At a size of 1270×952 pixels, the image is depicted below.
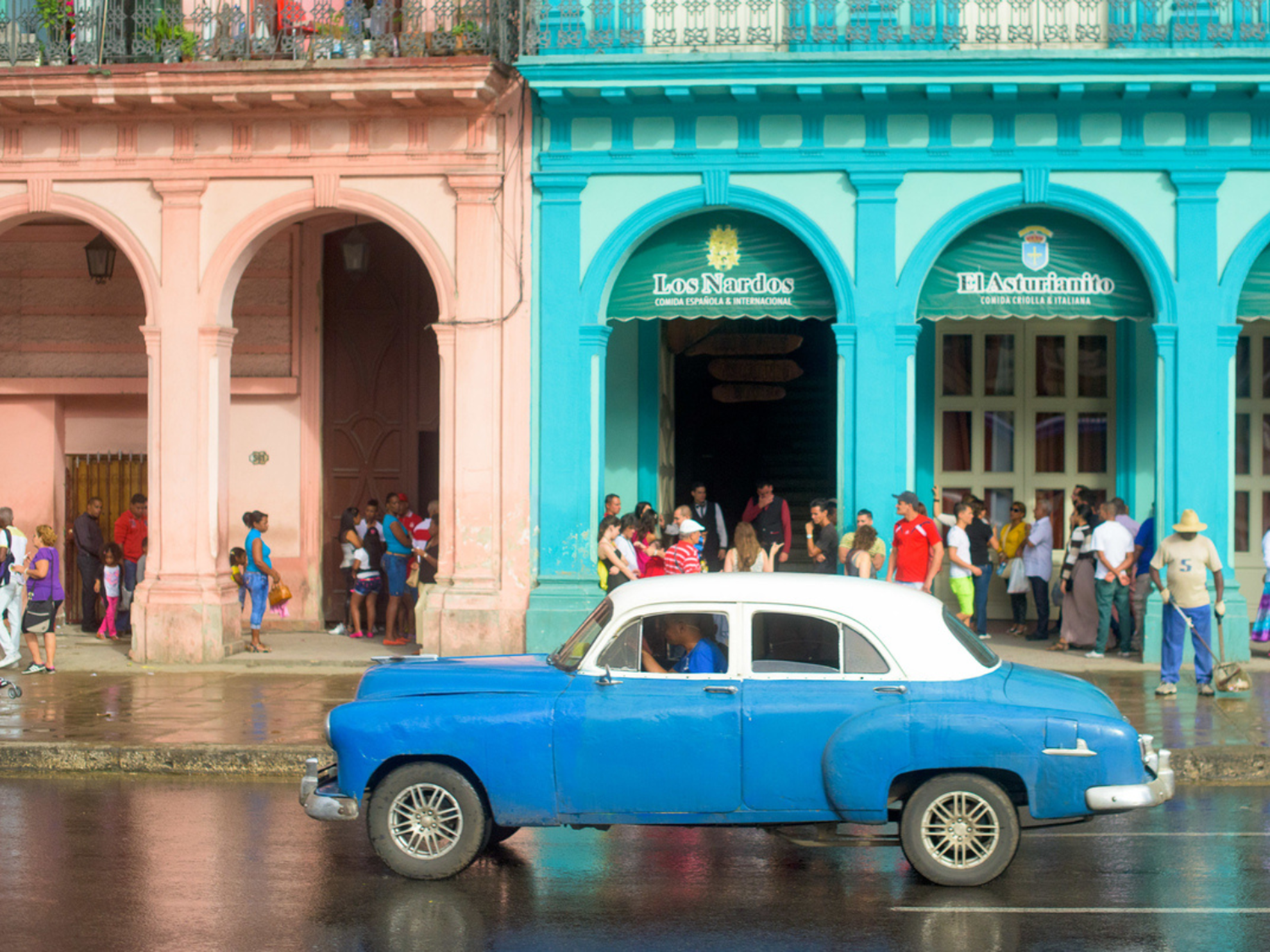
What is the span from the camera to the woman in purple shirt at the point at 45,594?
44.7ft

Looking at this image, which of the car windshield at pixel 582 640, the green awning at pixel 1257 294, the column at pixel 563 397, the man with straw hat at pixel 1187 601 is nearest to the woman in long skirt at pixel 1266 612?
the man with straw hat at pixel 1187 601

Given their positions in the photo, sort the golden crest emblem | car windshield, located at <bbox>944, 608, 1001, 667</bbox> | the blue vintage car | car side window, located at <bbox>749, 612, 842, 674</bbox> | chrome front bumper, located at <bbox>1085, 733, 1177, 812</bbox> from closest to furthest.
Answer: chrome front bumper, located at <bbox>1085, 733, 1177, 812</bbox> < the blue vintage car < car side window, located at <bbox>749, 612, 842, 674</bbox> < car windshield, located at <bbox>944, 608, 1001, 667</bbox> < the golden crest emblem

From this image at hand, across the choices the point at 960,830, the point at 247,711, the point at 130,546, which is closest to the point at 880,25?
the point at 247,711

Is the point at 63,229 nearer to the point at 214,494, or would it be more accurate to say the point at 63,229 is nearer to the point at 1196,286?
the point at 214,494

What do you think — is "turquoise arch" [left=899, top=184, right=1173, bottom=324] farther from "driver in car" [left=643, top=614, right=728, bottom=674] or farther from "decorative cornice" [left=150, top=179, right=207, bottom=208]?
"driver in car" [left=643, top=614, right=728, bottom=674]

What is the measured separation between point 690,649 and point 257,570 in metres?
8.77

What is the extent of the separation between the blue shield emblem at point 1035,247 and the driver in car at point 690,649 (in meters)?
8.34

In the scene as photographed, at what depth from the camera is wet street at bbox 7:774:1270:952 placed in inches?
241

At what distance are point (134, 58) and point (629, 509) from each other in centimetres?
689

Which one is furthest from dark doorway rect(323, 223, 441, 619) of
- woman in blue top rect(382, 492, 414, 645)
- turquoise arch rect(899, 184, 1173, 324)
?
turquoise arch rect(899, 184, 1173, 324)

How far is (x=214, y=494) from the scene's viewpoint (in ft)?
48.9

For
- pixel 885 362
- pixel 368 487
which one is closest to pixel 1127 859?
pixel 885 362

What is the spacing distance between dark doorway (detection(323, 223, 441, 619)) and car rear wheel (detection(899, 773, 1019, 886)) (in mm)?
10961

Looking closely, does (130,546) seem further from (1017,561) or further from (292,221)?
(1017,561)
